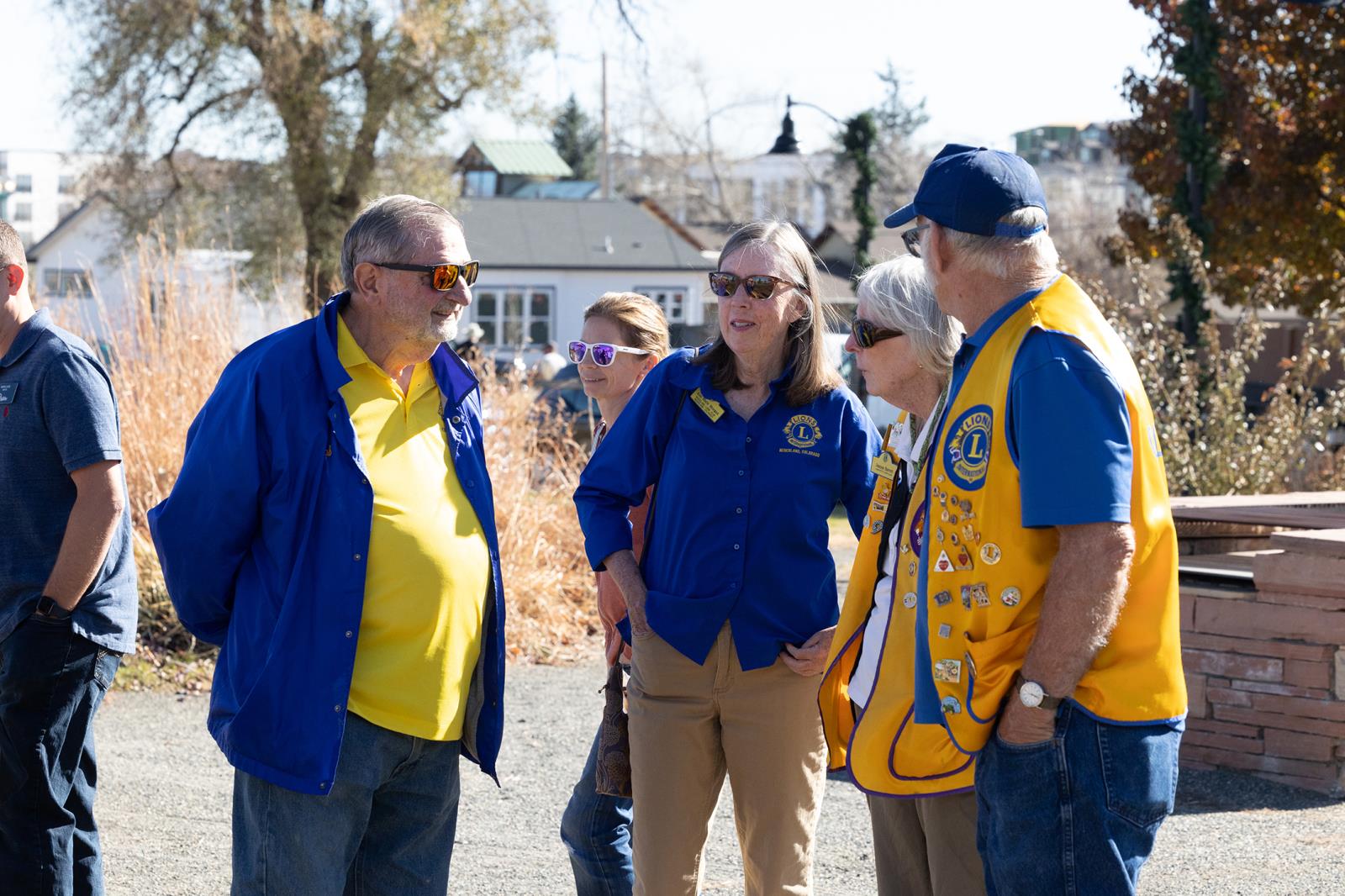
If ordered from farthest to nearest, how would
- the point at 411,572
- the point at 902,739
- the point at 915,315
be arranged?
the point at 915,315
the point at 411,572
the point at 902,739

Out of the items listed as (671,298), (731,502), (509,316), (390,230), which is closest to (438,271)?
(390,230)

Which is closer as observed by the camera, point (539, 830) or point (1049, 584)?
point (1049, 584)

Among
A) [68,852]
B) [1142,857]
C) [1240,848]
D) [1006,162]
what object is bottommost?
[1240,848]

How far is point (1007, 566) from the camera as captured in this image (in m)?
2.51

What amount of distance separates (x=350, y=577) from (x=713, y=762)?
110cm

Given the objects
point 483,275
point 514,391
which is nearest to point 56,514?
point 514,391

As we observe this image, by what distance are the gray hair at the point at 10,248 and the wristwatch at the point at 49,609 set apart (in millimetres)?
915

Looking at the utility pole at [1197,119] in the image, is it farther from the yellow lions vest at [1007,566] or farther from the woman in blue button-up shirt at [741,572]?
the yellow lions vest at [1007,566]

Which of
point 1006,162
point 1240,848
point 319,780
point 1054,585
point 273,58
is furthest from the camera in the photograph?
point 273,58

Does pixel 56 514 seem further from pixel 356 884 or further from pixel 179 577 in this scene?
pixel 356 884

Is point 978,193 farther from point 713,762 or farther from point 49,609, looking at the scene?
point 49,609

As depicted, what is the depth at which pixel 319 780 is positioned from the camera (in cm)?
289

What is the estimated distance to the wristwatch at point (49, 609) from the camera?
3740 mm

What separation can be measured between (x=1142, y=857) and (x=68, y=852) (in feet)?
9.05
